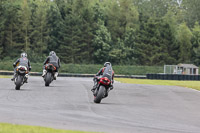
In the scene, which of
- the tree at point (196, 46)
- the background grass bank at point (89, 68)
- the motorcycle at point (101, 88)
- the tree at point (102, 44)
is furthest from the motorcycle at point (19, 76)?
the tree at point (196, 46)

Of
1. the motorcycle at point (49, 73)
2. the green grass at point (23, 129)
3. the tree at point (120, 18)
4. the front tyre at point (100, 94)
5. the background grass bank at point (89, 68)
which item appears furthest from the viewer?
the tree at point (120, 18)


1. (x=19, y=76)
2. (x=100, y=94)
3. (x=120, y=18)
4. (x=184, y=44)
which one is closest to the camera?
(x=100, y=94)

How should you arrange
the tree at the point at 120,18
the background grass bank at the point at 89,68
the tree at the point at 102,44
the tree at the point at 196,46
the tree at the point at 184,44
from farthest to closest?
the tree at the point at 120,18, the tree at the point at 184,44, the tree at the point at 196,46, the tree at the point at 102,44, the background grass bank at the point at 89,68

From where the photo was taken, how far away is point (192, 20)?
391 ft

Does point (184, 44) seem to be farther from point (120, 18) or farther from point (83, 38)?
point (83, 38)

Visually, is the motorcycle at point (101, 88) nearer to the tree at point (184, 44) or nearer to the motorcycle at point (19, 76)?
the motorcycle at point (19, 76)

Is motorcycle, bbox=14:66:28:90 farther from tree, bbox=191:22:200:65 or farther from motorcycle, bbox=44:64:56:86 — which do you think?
tree, bbox=191:22:200:65

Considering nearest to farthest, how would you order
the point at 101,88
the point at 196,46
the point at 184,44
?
the point at 101,88 < the point at 184,44 < the point at 196,46

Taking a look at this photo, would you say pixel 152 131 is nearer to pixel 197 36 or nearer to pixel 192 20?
pixel 197 36

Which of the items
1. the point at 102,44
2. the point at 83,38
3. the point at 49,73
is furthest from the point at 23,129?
the point at 83,38

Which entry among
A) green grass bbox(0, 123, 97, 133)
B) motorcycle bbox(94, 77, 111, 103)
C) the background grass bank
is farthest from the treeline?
green grass bbox(0, 123, 97, 133)

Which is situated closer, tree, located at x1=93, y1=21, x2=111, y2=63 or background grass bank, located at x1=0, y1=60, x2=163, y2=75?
background grass bank, located at x1=0, y1=60, x2=163, y2=75

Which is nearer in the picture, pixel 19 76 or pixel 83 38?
pixel 19 76

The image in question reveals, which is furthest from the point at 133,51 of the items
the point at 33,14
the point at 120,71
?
the point at 33,14
